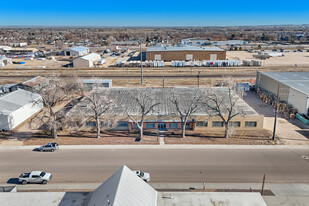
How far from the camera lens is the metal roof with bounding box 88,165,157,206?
1449 centimetres

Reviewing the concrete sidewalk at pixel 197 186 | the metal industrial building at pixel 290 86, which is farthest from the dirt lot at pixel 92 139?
the metal industrial building at pixel 290 86

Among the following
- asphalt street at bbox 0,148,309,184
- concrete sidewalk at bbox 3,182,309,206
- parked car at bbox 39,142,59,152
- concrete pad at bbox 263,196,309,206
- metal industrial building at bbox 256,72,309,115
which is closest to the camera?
concrete pad at bbox 263,196,309,206

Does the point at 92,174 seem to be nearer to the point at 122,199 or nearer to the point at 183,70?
the point at 122,199

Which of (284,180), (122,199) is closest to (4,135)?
(122,199)

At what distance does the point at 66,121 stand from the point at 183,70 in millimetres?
48082

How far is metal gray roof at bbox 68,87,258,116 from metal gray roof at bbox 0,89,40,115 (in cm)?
910

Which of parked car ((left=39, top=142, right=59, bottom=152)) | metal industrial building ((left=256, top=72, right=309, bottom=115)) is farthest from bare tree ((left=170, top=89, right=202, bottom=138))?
parked car ((left=39, top=142, right=59, bottom=152))

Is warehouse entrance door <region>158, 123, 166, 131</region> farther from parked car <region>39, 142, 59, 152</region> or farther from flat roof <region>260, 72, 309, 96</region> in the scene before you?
flat roof <region>260, 72, 309, 96</region>

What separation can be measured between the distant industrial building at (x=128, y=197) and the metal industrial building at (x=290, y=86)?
20.5 m

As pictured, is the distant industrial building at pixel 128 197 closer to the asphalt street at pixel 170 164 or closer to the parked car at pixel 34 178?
the parked car at pixel 34 178

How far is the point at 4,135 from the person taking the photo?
33.5 meters

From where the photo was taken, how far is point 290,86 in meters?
42.7

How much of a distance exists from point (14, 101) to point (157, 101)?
23.1 m

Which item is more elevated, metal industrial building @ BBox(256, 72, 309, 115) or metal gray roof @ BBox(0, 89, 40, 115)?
metal industrial building @ BBox(256, 72, 309, 115)
